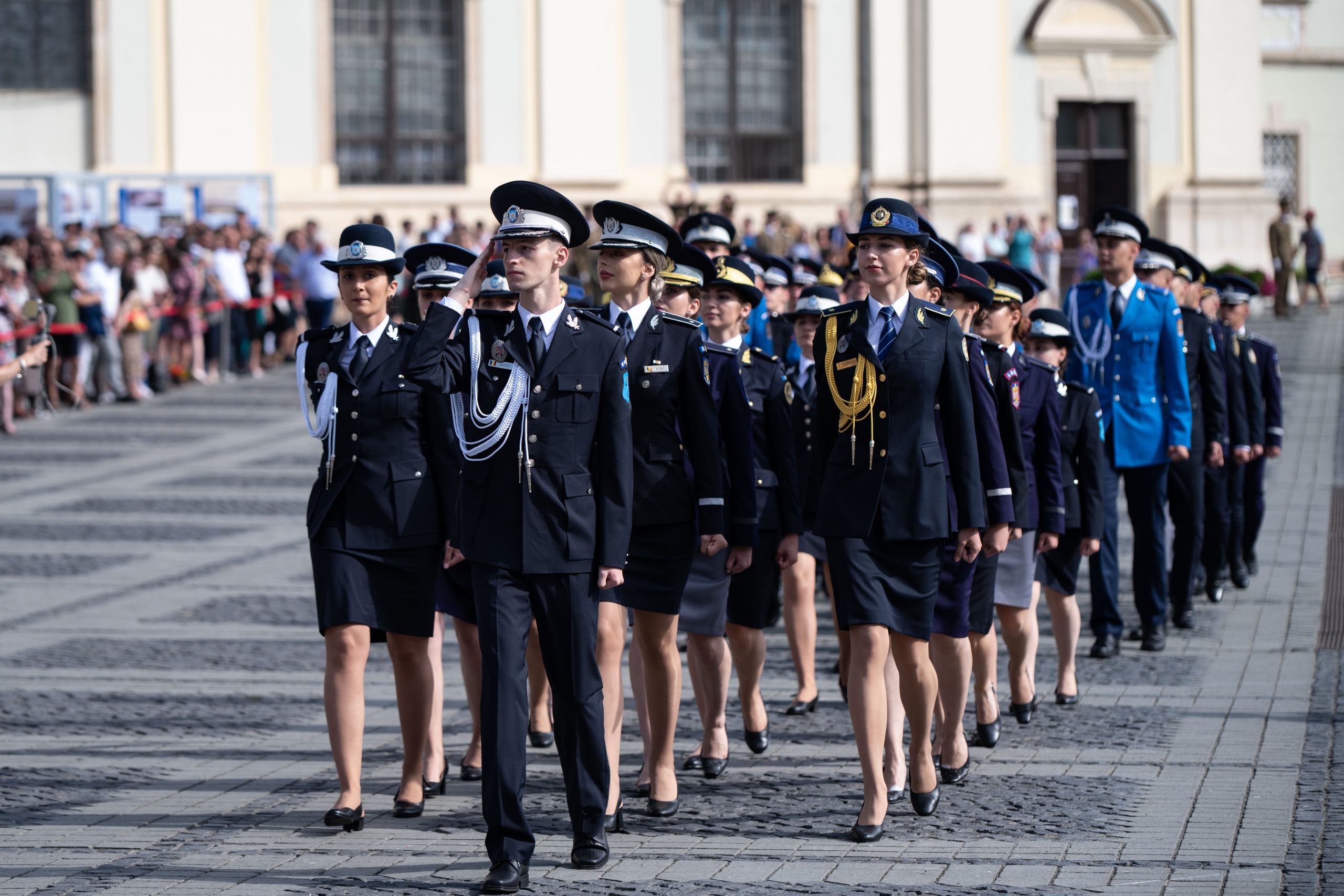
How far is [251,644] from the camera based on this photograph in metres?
10.5

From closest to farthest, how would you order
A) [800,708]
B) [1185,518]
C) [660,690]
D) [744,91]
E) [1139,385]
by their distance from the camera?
[660,690] < [800,708] < [1139,385] < [1185,518] < [744,91]

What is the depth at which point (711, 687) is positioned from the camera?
7641 millimetres

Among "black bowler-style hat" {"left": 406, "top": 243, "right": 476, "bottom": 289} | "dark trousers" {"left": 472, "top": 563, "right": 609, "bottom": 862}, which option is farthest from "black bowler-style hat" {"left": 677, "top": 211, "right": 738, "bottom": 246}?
"dark trousers" {"left": 472, "top": 563, "right": 609, "bottom": 862}

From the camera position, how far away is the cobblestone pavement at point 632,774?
20.0 feet

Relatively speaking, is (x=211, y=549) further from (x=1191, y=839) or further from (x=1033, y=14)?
(x=1033, y=14)

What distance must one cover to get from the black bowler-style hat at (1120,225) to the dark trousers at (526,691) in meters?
4.99

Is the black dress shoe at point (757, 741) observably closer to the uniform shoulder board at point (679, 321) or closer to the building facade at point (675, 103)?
the uniform shoulder board at point (679, 321)

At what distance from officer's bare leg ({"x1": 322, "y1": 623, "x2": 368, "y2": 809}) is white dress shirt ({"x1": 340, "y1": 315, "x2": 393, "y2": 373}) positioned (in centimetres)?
93

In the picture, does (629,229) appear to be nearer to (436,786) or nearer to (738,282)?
(738,282)

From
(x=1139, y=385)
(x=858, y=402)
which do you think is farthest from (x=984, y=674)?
(x=1139, y=385)

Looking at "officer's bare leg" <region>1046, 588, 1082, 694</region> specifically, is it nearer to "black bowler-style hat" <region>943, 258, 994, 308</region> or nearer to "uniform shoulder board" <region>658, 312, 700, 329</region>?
"black bowler-style hat" <region>943, 258, 994, 308</region>

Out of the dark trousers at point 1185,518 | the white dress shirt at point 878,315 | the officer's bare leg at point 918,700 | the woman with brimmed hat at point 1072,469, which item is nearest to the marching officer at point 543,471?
the white dress shirt at point 878,315

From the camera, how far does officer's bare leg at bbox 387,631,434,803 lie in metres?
6.91

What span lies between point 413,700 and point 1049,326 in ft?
13.1
